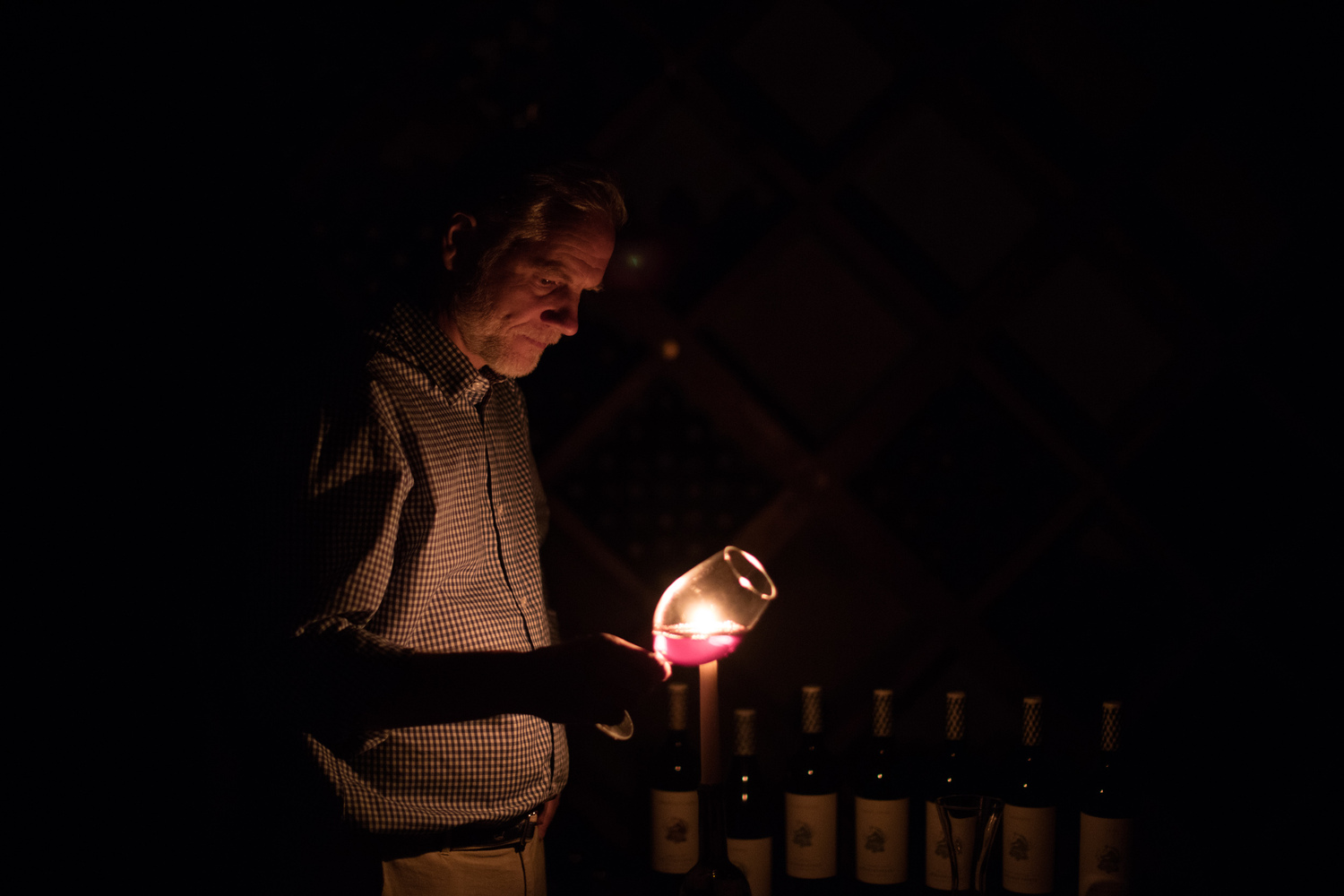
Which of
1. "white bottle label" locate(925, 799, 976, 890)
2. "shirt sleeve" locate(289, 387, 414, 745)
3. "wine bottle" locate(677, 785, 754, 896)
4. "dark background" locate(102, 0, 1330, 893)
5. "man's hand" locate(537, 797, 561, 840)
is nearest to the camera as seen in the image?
"shirt sleeve" locate(289, 387, 414, 745)

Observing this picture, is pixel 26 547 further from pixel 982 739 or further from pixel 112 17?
pixel 982 739

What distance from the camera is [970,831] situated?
119cm

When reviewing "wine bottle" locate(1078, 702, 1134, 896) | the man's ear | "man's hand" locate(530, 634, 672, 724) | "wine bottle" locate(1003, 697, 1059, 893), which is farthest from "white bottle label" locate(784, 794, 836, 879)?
the man's ear

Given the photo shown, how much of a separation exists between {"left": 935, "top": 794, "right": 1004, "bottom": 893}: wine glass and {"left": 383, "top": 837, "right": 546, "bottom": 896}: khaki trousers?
66 centimetres

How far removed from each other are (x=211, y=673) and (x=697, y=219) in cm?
134

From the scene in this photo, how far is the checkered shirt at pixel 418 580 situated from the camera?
3.41ft

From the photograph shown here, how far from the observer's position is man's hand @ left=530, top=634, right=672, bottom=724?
3.38 feet

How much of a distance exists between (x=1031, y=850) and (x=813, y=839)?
387 millimetres

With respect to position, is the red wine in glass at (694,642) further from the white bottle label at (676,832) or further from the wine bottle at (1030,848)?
the wine bottle at (1030,848)

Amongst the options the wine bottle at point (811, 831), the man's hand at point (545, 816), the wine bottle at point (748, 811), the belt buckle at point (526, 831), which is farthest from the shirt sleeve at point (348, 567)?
the wine bottle at point (811, 831)

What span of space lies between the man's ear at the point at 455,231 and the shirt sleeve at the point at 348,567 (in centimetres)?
30

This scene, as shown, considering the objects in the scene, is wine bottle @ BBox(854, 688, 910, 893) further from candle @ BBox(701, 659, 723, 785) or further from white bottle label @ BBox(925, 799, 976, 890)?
candle @ BBox(701, 659, 723, 785)

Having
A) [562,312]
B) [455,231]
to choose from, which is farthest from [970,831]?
[455,231]

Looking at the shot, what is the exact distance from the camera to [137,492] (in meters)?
1.66
